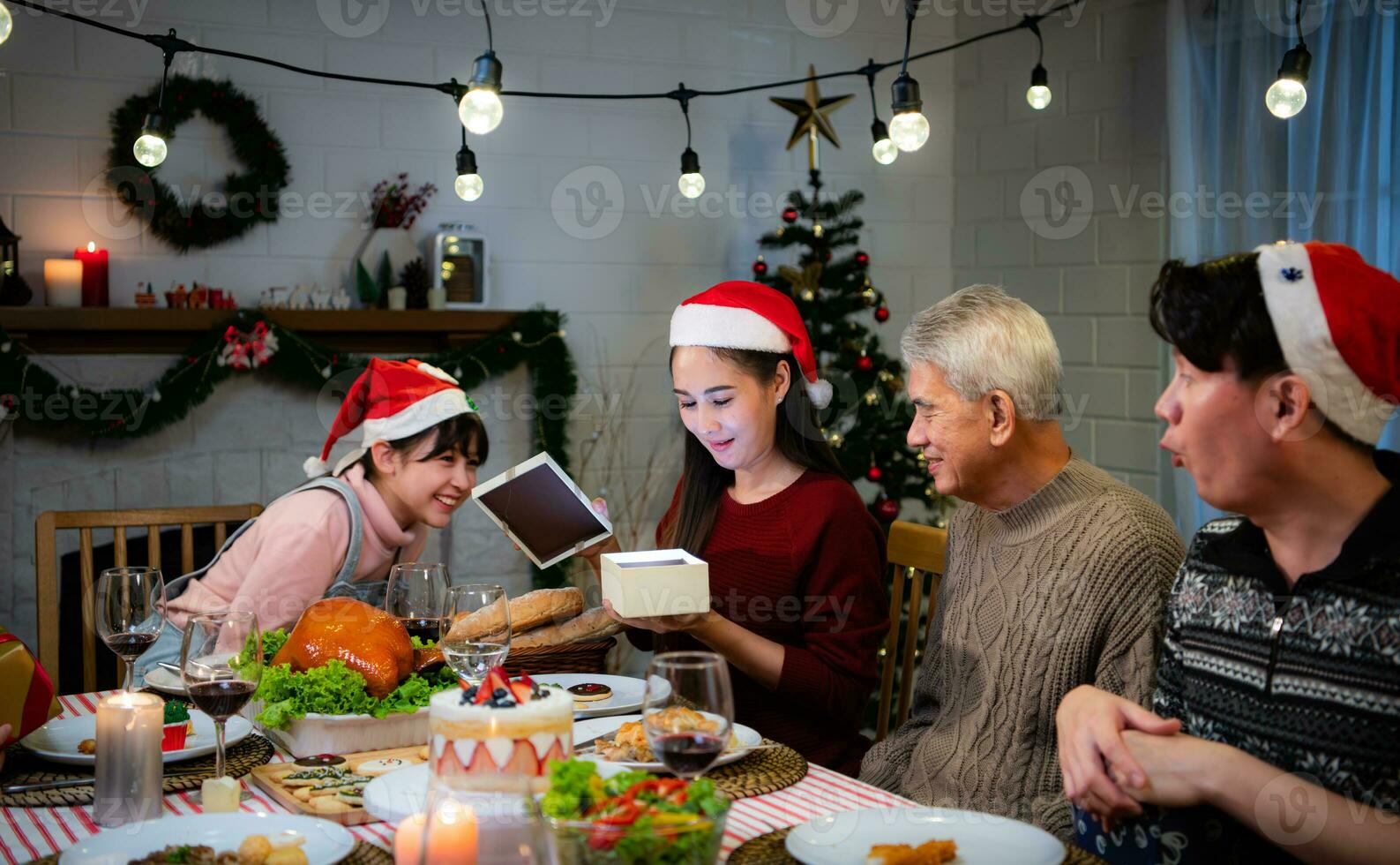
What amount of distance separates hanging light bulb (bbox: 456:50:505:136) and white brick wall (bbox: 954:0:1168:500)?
8.57 ft

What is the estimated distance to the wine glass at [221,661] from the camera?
1.52m

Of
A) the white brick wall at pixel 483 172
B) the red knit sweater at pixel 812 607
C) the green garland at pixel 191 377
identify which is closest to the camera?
the red knit sweater at pixel 812 607

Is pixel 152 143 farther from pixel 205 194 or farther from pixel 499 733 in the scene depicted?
pixel 499 733

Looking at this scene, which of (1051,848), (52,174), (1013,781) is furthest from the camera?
(52,174)

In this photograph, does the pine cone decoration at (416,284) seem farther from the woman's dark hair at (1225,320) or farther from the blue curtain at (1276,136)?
the woman's dark hair at (1225,320)

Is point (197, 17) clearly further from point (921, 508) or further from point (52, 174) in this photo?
point (921, 508)

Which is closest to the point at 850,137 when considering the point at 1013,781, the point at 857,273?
the point at 857,273

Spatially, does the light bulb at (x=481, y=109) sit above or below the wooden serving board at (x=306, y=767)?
above

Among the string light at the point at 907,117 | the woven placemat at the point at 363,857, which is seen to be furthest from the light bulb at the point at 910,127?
the woven placemat at the point at 363,857

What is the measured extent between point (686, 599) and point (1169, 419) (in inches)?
28.9

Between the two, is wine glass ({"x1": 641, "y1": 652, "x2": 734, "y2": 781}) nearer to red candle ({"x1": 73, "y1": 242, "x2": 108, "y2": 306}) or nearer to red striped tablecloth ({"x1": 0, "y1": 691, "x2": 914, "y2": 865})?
red striped tablecloth ({"x1": 0, "y1": 691, "x2": 914, "y2": 865})

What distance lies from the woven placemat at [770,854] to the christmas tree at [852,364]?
9.26 feet

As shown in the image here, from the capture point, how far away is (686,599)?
187 centimetres

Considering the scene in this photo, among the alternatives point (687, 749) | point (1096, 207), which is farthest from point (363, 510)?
point (1096, 207)
